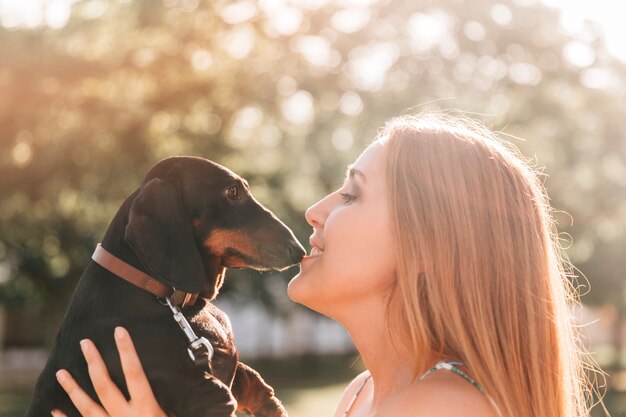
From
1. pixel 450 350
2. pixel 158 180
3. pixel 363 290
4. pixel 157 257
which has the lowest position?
pixel 450 350

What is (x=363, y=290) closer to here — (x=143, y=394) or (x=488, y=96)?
(x=143, y=394)

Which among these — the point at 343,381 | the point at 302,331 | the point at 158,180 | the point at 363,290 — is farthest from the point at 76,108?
the point at 302,331

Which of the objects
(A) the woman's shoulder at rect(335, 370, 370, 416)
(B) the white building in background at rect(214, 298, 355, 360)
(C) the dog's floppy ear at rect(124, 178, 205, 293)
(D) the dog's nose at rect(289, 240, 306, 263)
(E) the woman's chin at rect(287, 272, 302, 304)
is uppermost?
(C) the dog's floppy ear at rect(124, 178, 205, 293)

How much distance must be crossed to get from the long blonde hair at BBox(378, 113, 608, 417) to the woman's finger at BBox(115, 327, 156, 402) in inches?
36.5

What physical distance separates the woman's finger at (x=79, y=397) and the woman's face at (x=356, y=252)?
0.83 m

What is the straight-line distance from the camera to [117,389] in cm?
294

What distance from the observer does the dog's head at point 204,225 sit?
318cm

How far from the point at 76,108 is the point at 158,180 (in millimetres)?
11545

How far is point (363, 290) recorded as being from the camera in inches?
107

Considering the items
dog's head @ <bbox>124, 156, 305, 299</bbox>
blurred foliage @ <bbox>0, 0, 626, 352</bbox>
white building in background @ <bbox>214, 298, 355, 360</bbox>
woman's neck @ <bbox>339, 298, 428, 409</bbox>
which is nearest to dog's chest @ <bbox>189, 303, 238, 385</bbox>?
dog's head @ <bbox>124, 156, 305, 299</bbox>

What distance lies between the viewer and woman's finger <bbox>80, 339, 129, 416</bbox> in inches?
115

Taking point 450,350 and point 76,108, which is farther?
point 76,108

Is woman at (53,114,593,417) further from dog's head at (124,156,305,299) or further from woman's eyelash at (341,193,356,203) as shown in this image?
dog's head at (124,156,305,299)

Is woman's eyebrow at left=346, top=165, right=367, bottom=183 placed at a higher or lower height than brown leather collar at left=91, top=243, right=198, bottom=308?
higher
